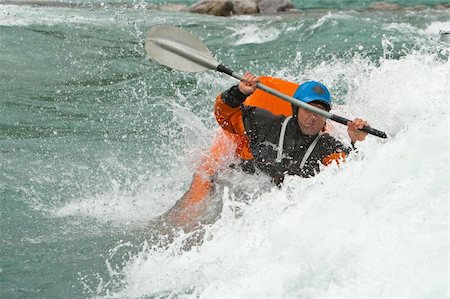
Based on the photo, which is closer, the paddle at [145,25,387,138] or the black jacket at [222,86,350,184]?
the black jacket at [222,86,350,184]

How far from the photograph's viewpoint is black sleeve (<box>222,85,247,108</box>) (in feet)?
17.9

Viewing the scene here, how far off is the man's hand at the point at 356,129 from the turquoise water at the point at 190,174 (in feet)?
0.92

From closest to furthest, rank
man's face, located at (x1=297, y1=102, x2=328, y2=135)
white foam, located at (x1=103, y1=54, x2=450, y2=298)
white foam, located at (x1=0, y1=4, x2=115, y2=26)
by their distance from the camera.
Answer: white foam, located at (x1=103, y1=54, x2=450, y2=298) < man's face, located at (x1=297, y1=102, x2=328, y2=135) < white foam, located at (x1=0, y1=4, x2=115, y2=26)

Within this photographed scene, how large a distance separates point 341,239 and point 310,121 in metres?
1.70

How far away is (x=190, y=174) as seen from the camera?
22.0 feet

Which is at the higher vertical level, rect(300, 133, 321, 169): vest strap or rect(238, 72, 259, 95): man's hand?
rect(238, 72, 259, 95): man's hand

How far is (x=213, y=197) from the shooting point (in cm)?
580

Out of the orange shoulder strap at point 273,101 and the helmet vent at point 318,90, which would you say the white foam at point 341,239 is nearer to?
the helmet vent at point 318,90

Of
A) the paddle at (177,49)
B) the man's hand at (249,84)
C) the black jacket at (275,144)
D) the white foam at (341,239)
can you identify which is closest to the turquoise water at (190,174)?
the white foam at (341,239)

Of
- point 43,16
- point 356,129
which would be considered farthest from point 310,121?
point 43,16

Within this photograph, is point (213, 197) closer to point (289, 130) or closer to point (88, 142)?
point (289, 130)

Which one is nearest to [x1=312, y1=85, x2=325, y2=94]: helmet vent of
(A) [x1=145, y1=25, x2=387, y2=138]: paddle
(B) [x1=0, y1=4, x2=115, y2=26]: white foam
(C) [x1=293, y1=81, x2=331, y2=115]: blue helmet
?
(C) [x1=293, y1=81, x2=331, y2=115]: blue helmet

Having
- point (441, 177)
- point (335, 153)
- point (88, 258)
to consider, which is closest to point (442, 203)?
point (441, 177)

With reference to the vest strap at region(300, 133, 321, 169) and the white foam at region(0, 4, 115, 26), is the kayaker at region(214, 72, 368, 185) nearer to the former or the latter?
the vest strap at region(300, 133, 321, 169)
